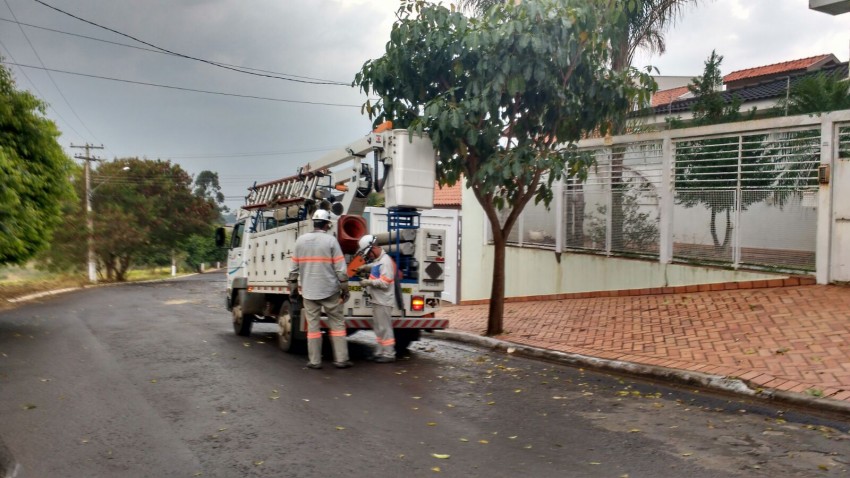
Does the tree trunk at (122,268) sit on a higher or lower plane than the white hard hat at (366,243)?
lower

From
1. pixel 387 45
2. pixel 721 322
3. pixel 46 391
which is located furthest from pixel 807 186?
pixel 46 391

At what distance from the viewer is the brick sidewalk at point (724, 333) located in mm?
7238

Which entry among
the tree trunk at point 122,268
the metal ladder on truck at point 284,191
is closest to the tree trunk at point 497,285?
the metal ladder on truck at point 284,191

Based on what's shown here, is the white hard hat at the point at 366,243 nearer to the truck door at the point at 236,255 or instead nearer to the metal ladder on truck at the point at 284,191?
the metal ladder on truck at the point at 284,191

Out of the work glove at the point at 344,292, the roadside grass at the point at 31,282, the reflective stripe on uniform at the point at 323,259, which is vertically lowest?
the roadside grass at the point at 31,282

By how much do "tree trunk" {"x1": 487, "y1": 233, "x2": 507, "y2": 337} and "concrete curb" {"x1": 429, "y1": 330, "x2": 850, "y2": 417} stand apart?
351 mm

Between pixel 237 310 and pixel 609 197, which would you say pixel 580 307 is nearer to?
pixel 609 197

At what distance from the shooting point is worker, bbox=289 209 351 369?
27.9 feet

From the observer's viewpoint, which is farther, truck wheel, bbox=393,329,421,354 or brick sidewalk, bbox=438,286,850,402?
truck wheel, bbox=393,329,421,354

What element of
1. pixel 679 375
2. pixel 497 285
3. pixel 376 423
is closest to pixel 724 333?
pixel 679 375

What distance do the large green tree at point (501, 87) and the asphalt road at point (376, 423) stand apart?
111 inches

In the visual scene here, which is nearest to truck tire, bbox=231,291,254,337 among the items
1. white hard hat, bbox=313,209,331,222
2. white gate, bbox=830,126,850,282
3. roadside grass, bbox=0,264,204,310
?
white hard hat, bbox=313,209,331,222

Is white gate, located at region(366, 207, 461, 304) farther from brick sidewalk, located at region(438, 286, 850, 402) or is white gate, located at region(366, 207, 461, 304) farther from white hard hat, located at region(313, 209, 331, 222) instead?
white hard hat, located at region(313, 209, 331, 222)

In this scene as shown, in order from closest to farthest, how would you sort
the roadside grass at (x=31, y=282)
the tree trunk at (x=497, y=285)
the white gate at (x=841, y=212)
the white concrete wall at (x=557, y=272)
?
1. the white gate at (x=841, y=212)
2. the tree trunk at (x=497, y=285)
3. the white concrete wall at (x=557, y=272)
4. the roadside grass at (x=31, y=282)
